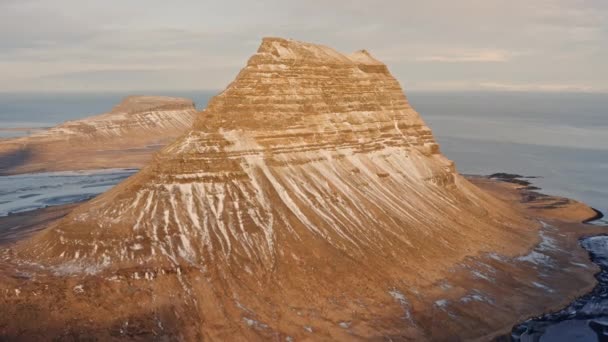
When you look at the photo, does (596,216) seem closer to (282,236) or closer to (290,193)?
(290,193)

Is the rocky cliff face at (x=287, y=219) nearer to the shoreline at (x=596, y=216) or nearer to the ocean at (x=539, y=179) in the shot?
the ocean at (x=539, y=179)

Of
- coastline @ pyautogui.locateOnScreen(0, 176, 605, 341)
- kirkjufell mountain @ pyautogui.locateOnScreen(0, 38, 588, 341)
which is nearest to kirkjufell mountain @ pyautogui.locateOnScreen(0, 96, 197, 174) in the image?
kirkjufell mountain @ pyautogui.locateOnScreen(0, 38, 588, 341)

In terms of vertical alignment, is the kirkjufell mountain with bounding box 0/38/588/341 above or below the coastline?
above

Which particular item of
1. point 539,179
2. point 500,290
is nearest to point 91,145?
point 539,179

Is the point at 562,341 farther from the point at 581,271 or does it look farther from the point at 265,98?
the point at 265,98

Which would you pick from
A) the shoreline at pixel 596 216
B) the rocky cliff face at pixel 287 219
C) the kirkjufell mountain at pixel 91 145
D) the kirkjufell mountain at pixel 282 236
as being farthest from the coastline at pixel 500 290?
the kirkjufell mountain at pixel 91 145

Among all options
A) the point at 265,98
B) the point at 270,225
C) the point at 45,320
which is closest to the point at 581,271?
the point at 270,225

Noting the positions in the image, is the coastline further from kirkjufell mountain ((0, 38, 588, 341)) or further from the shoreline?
the shoreline
